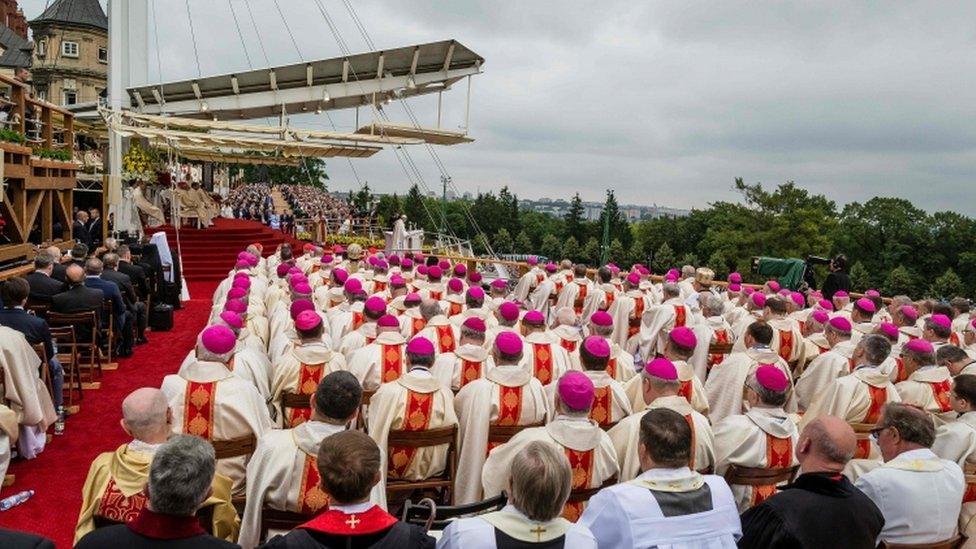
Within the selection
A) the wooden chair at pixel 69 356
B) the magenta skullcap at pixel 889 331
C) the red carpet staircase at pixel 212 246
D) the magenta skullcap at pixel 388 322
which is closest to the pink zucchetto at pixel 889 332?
the magenta skullcap at pixel 889 331

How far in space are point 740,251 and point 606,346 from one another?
174ft

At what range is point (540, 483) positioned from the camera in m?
2.62

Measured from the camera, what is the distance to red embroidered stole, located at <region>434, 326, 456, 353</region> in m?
7.47

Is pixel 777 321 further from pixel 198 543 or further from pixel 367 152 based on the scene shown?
pixel 367 152

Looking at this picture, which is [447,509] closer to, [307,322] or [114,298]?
[307,322]

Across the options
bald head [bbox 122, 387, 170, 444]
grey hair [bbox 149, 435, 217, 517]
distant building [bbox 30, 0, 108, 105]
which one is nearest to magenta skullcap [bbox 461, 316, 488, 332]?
bald head [bbox 122, 387, 170, 444]

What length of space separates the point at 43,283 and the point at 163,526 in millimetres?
7369

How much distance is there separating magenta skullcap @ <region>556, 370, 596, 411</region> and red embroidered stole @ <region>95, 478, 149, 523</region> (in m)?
Answer: 2.33

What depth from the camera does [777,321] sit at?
8336 mm

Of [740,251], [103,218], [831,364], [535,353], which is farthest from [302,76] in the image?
[740,251]

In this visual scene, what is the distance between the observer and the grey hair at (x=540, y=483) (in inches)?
103

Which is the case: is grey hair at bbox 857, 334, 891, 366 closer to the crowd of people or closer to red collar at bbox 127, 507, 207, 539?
the crowd of people

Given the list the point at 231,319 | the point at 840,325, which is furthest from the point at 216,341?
the point at 840,325

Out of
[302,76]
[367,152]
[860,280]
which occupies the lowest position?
[860,280]
